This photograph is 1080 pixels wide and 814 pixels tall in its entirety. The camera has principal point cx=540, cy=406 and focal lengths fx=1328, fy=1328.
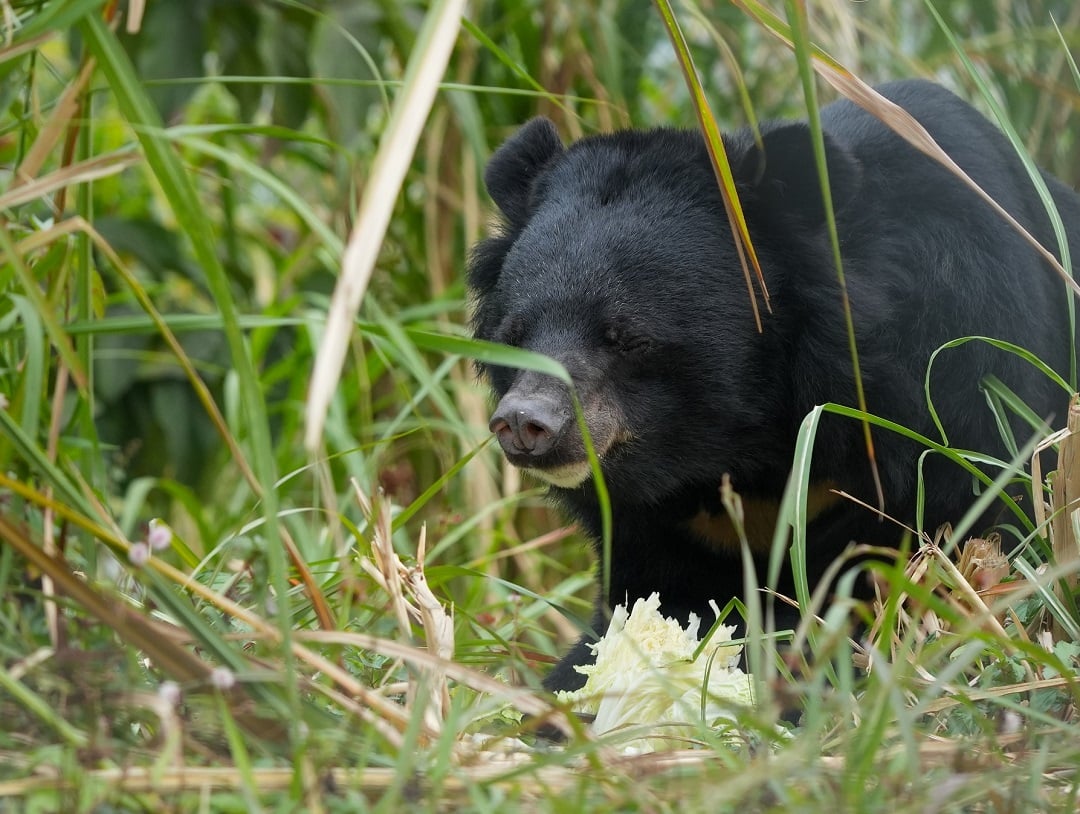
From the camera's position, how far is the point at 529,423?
269 cm

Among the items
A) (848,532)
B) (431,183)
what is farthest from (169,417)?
(848,532)

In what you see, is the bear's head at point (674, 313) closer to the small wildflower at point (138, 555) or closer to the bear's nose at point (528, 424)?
the bear's nose at point (528, 424)

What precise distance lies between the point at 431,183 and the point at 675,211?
2488mm

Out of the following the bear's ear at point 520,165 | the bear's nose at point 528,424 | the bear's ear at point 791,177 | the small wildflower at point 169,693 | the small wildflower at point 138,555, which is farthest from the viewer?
the bear's ear at point 520,165

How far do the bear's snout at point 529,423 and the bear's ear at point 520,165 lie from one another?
82 cm

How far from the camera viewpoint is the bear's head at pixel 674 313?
2936 mm

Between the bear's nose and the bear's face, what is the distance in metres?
0.05

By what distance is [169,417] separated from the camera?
4.87 m

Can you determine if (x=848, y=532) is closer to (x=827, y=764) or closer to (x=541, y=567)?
(x=827, y=764)

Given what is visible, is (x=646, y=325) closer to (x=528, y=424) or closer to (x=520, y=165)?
(x=528, y=424)

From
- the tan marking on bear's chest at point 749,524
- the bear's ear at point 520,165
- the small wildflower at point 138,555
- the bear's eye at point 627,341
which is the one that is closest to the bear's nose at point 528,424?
the bear's eye at point 627,341

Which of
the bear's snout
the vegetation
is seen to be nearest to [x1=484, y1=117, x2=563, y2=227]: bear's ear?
the vegetation

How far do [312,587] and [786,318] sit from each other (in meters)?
1.37

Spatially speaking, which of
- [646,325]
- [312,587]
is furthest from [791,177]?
[312,587]
